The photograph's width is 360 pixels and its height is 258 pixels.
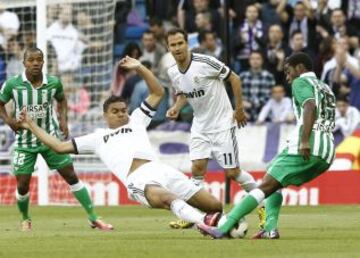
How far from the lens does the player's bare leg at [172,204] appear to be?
1349cm

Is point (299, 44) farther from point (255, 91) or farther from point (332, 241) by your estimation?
point (332, 241)

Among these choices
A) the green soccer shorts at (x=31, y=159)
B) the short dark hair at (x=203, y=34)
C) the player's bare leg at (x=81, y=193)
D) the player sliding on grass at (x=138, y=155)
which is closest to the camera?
the player sliding on grass at (x=138, y=155)

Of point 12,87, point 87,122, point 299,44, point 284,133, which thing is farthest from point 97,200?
point 12,87

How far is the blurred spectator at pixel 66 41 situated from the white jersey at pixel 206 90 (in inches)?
343

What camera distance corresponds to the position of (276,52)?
2697 centimetres

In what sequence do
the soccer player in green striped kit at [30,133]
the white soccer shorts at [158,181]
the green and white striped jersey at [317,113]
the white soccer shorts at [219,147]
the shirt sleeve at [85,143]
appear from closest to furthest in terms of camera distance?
1. the green and white striped jersey at [317,113]
2. the white soccer shorts at [158,181]
3. the shirt sleeve at [85,143]
4. the soccer player in green striped kit at [30,133]
5. the white soccer shorts at [219,147]

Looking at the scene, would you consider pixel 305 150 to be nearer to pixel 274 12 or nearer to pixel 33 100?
pixel 33 100

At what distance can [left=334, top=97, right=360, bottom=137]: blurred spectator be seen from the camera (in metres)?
24.6

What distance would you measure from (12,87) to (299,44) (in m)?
10.7

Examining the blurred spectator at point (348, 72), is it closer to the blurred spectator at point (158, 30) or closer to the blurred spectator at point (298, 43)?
the blurred spectator at point (298, 43)

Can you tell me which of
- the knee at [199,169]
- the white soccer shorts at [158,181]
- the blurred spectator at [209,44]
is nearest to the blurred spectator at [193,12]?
the blurred spectator at [209,44]

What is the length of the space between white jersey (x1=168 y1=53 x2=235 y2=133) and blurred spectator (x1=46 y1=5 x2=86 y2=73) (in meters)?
8.71

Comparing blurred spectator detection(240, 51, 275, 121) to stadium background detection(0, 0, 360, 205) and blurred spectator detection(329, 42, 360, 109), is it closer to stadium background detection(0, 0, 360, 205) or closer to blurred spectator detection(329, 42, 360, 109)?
stadium background detection(0, 0, 360, 205)

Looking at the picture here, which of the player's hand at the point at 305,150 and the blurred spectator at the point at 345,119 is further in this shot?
the blurred spectator at the point at 345,119
